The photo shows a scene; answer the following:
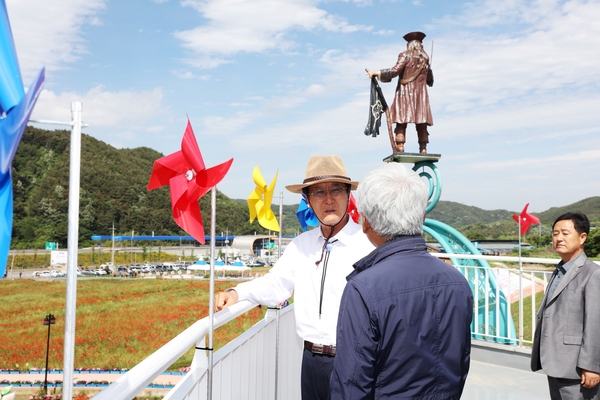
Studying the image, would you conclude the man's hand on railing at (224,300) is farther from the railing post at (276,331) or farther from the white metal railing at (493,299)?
the white metal railing at (493,299)

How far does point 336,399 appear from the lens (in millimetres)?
1072

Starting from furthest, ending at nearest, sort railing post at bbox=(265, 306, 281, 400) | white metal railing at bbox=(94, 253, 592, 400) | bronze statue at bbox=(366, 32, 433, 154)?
bronze statue at bbox=(366, 32, 433, 154)
railing post at bbox=(265, 306, 281, 400)
white metal railing at bbox=(94, 253, 592, 400)

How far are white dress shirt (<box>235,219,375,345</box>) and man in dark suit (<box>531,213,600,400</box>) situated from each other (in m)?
0.90

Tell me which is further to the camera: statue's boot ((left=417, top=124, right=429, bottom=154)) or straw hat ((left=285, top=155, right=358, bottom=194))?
statue's boot ((left=417, top=124, right=429, bottom=154))

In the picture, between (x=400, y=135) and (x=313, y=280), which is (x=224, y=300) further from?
(x=400, y=135)

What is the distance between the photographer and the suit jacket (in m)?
1.99

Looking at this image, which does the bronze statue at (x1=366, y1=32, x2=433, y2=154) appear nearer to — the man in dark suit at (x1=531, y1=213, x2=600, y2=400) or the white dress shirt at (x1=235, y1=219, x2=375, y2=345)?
the man in dark suit at (x1=531, y1=213, x2=600, y2=400)

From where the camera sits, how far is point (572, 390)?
80.1 inches

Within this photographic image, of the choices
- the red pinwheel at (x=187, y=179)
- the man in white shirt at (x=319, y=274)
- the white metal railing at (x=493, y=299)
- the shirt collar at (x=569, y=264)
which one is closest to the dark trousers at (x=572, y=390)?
the shirt collar at (x=569, y=264)

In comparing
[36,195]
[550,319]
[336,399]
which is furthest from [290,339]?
[36,195]

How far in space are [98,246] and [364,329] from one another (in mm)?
65910

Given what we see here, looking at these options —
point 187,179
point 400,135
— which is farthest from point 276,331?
point 400,135

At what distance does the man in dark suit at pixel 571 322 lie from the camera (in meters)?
1.99

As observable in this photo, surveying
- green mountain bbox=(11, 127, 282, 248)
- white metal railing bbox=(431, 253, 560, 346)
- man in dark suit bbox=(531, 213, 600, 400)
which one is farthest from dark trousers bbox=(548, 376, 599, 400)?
green mountain bbox=(11, 127, 282, 248)
